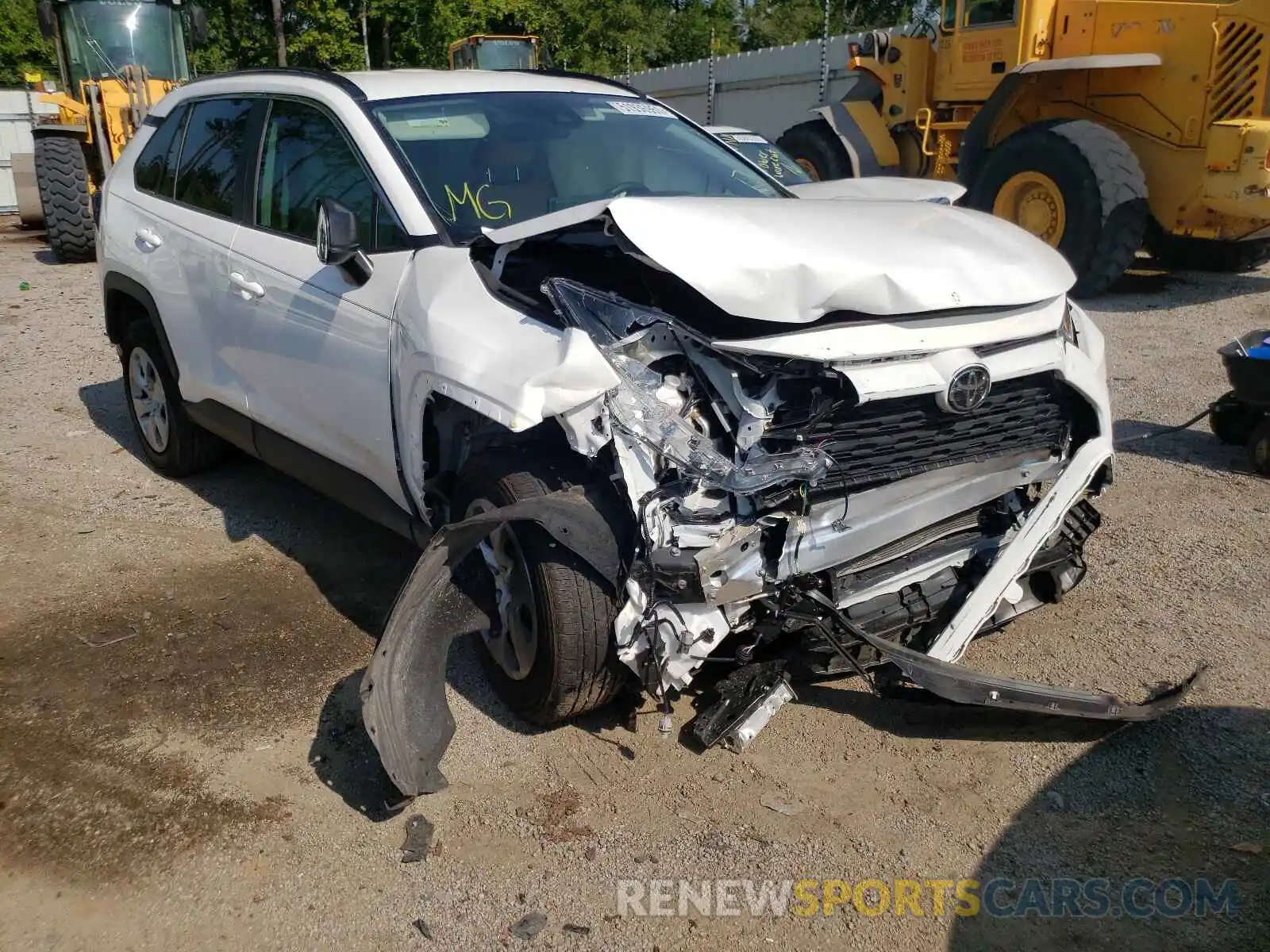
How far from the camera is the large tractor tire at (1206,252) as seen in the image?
10539 mm

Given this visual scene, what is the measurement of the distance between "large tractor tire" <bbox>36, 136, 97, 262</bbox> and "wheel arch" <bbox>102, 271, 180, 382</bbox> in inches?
346

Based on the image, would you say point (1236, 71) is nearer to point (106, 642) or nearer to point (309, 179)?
point (309, 179)

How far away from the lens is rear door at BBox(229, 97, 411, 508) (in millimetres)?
3555

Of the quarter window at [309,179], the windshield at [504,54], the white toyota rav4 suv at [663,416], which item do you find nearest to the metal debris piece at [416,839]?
the white toyota rav4 suv at [663,416]

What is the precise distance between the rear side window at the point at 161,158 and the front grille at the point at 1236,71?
27.4ft

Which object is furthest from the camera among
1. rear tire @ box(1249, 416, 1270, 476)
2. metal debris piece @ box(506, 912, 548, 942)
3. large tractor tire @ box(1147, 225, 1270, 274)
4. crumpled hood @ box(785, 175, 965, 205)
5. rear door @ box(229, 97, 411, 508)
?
large tractor tire @ box(1147, 225, 1270, 274)

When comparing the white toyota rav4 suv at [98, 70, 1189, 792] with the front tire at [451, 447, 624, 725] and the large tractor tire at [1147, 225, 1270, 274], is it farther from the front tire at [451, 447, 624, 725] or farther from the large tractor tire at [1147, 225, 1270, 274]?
the large tractor tire at [1147, 225, 1270, 274]

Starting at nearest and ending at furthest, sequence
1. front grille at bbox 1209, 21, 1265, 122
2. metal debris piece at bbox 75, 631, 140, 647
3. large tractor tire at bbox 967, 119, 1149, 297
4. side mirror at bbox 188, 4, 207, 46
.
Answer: metal debris piece at bbox 75, 631, 140, 647 < front grille at bbox 1209, 21, 1265, 122 < large tractor tire at bbox 967, 119, 1149, 297 < side mirror at bbox 188, 4, 207, 46

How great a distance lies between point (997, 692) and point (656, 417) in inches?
49.3

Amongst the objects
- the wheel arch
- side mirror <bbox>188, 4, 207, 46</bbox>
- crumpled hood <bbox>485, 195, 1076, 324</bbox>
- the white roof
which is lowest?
the wheel arch

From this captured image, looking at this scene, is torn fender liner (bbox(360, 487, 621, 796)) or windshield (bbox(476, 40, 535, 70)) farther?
windshield (bbox(476, 40, 535, 70))

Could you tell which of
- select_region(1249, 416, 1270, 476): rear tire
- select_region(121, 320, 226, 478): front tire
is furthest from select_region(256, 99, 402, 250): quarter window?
select_region(1249, 416, 1270, 476): rear tire

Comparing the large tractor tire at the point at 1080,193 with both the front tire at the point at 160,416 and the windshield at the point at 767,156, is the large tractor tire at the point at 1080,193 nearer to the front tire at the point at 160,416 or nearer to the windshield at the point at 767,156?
the windshield at the point at 767,156

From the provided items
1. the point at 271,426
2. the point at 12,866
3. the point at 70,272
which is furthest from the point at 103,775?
the point at 70,272
